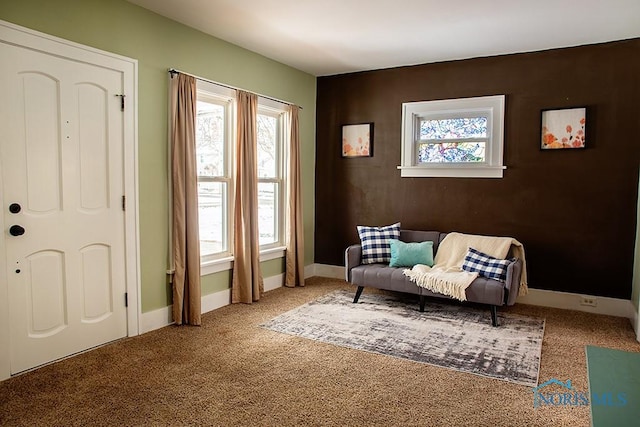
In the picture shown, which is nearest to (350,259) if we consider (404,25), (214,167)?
(214,167)

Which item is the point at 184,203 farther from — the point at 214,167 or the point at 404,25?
the point at 404,25

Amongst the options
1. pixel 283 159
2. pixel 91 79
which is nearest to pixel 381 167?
pixel 283 159

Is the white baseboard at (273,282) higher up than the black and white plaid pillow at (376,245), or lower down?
lower down

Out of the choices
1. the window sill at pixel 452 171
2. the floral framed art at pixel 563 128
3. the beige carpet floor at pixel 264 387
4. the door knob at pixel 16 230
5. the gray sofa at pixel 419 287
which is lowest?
the beige carpet floor at pixel 264 387

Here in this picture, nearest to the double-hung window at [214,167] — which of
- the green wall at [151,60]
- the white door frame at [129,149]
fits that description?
the green wall at [151,60]

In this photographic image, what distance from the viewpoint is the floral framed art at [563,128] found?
4.36 m

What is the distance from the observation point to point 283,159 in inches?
208

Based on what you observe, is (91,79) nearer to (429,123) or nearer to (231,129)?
(231,129)

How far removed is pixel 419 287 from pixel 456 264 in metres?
0.55

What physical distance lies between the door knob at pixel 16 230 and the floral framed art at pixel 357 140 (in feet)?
12.0

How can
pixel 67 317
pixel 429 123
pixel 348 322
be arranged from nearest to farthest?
pixel 67 317
pixel 348 322
pixel 429 123

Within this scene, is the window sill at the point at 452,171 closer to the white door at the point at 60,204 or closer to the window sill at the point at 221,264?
the window sill at the point at 221,264

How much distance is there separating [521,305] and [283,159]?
2985mm

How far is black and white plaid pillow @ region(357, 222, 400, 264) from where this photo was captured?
15.7ft
